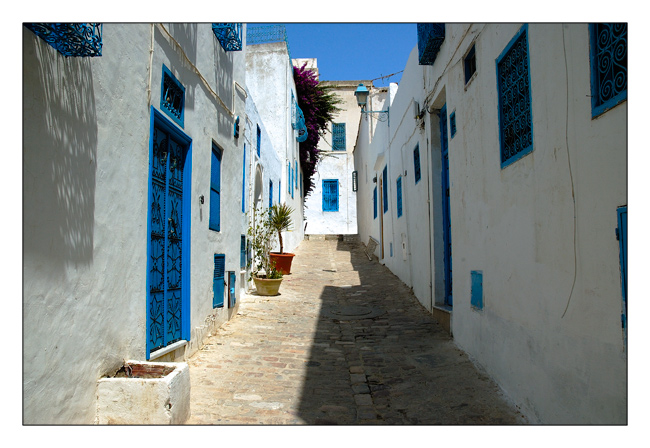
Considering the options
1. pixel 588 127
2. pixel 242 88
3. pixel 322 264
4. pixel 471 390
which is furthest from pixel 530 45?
pixel 322 264

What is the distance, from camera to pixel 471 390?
12.9 feet

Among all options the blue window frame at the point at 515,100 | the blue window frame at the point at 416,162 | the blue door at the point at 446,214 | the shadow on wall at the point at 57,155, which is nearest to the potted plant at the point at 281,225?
Result: the blue window frame at the point at 416,162

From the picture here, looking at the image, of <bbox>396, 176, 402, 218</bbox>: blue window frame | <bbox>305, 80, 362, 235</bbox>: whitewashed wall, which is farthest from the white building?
<bbox>305, 80, 362, 235</bbox>: whitewashed wall

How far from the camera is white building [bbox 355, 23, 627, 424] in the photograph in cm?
231

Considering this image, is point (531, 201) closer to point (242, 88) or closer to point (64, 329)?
point (64, 329)

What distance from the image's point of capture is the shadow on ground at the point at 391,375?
11.7 ft

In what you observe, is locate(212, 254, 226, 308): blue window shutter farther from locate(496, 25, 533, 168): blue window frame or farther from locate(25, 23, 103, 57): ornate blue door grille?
locate(496, 25, 533, 168): blue window frame

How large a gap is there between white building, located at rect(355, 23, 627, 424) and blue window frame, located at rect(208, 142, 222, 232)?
290 centimetres

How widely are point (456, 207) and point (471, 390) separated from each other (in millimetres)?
2130

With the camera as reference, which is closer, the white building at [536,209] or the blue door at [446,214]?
the white building at [536,209]

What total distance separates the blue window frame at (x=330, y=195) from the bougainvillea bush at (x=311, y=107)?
2.40 metres

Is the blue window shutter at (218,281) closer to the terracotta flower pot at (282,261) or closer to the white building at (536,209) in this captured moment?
the white building at (536,209)

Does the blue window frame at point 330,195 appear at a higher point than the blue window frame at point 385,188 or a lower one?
higher

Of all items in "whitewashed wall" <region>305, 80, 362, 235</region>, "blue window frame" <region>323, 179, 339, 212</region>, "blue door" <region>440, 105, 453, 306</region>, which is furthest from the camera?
"blue window frame" <region>323, 179, 339, 212</region>
